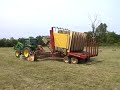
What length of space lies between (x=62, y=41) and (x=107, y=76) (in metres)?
6.47

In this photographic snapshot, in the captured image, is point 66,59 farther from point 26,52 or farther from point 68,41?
Answer: point 26,52

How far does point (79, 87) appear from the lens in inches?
396

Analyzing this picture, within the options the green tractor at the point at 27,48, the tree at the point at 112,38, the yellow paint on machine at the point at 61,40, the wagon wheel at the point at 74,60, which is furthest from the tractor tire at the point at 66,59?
the tree at the point at 112,38

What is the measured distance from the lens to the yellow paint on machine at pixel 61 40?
1817 centimetres

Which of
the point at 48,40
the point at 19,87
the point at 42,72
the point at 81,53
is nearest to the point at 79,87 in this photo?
the point at 19,87

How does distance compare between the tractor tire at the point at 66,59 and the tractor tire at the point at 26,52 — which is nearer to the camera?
the tractor tire at the point at 66,59

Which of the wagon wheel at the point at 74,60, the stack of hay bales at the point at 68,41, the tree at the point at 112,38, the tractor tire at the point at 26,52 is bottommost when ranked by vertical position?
the wagon wheel at the point at 74,60

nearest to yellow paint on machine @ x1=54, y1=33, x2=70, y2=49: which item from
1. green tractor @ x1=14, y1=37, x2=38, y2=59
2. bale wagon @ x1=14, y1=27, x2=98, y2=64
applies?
bale wagon @ x1=14, y1=27, x2=98, y2=64

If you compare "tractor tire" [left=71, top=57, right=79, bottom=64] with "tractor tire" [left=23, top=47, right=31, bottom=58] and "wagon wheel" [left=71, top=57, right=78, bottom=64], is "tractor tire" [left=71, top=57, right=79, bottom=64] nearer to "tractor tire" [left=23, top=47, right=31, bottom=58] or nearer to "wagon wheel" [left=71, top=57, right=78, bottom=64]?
"wagon wheel" [left=71, top=57, right=78, bottom=64]

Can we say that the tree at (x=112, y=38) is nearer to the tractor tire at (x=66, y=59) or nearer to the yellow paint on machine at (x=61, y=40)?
the yellow paint on machine at (x=61, y=40)

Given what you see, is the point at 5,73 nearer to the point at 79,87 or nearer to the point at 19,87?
the point at 19,87

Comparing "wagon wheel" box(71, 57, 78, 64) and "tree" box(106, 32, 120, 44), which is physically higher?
"tree" box(106, 32, 120, 44)

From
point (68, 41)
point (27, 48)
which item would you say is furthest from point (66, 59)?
point (27, 48)

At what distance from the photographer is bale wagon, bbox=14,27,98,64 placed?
59.2ft
